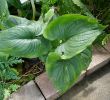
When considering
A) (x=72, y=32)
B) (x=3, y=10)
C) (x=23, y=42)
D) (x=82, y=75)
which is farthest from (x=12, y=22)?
(x=82, y=75)

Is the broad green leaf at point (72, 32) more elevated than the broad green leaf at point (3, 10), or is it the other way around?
the broad green leaf at point (3, 10)

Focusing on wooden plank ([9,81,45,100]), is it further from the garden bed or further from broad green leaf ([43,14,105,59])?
broad green leaf ([43,14,105,59])

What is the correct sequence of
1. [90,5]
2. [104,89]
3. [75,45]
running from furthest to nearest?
[90,5] < [104,89] < [75,45]

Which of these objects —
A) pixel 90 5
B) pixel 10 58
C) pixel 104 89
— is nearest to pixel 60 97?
pixel 104 89

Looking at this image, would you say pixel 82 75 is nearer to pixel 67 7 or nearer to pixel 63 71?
pixel 63 71

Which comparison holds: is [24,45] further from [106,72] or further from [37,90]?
[106,72]

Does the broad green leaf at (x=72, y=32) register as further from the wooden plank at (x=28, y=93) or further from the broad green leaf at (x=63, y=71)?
the wooden plank at (x=28, y=93)

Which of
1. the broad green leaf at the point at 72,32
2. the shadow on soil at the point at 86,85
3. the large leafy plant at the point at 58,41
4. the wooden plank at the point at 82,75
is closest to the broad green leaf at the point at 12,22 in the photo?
the large leafy plant at the point at 58,41
